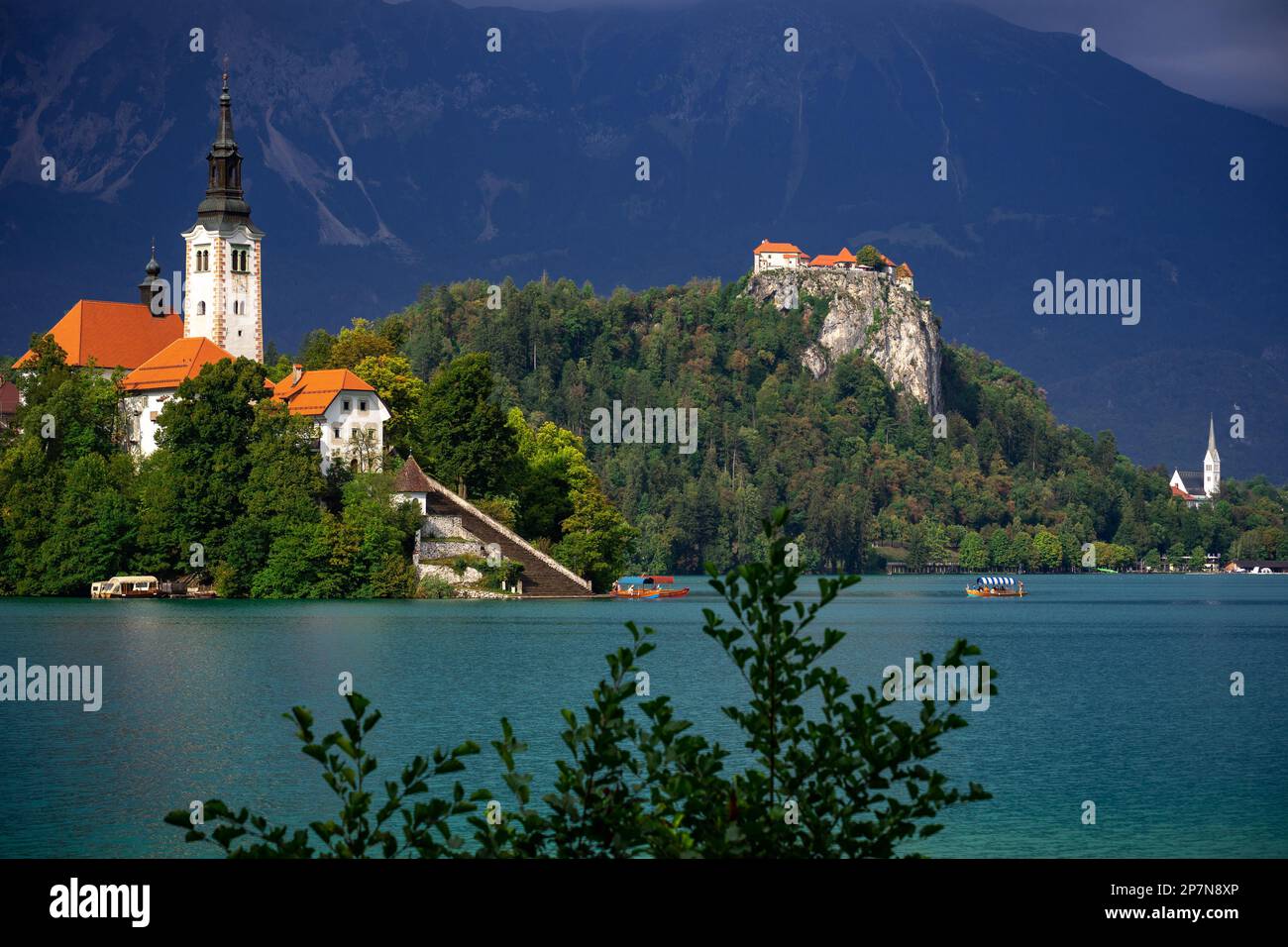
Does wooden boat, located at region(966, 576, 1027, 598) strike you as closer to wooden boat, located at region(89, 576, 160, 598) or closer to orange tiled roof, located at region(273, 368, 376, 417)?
orange tiled roof, located at region(273, 368, 376, 417)

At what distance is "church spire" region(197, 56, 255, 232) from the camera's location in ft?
396

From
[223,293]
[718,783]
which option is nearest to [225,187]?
[223,293]

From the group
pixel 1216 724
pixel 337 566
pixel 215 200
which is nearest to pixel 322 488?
pixel 337 566

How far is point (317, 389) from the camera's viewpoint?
340ft

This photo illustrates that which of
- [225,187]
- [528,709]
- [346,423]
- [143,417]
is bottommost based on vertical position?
[528,709]

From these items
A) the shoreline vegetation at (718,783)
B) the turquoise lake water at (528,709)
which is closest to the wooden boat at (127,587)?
the turquoise lake water at (528,709)

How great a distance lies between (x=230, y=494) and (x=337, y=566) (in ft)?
22.0

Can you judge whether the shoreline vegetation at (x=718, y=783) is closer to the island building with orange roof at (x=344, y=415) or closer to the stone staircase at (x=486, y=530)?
the stone staircase at (x=486, y=530)

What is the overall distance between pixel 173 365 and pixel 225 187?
18.4 m

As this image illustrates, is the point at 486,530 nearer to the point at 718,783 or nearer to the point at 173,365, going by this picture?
the point at 173,365

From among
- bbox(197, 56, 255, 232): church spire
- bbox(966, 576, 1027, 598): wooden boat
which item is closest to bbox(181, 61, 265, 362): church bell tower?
bbox(197, 56, 255, 232): church spire

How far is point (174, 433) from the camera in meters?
97.1
